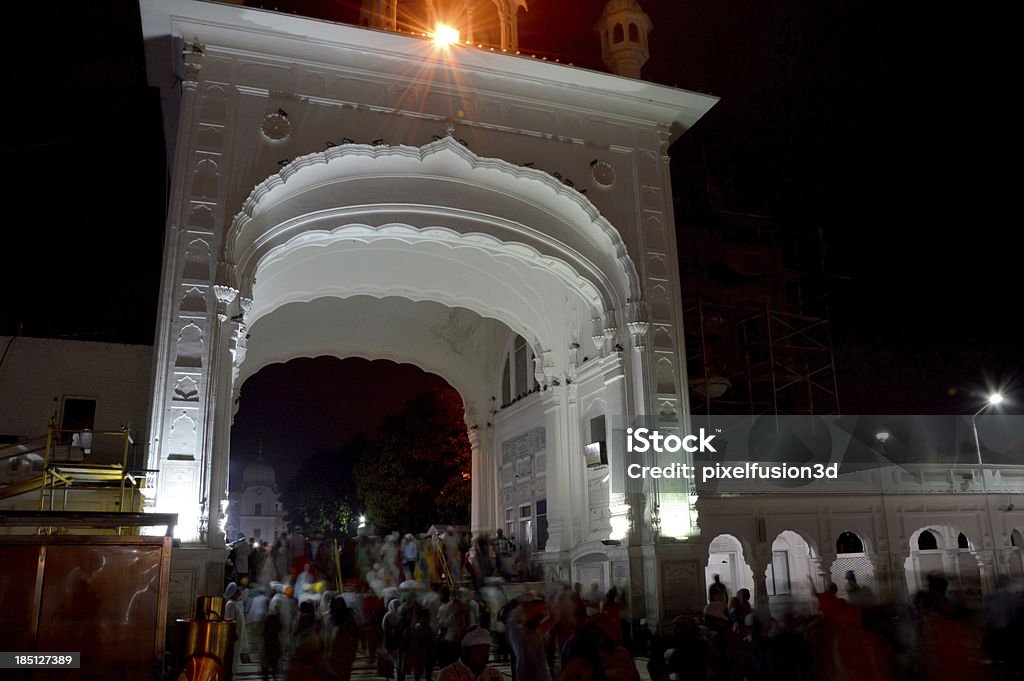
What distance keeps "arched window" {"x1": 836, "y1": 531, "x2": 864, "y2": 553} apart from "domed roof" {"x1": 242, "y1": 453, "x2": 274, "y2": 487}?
77089 mm

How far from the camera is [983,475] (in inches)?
739

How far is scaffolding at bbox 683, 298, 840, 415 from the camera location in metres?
20.0

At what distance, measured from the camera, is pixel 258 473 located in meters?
88.5

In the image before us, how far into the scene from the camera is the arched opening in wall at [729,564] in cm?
1991

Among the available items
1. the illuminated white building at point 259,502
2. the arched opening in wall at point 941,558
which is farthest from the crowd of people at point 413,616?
the illuminated white building at point 259,502

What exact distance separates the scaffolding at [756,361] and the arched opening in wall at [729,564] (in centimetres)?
319

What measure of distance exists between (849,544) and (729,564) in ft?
9.43

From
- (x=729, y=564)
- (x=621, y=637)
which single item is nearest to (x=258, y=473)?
(x=729, y=564)

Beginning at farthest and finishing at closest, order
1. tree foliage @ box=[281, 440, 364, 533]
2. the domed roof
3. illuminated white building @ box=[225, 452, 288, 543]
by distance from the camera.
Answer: the domed roof
illuminated white building @ box=[225, 452, 288, 543]
tree foliage @ box=[281, 440, 364, 533]

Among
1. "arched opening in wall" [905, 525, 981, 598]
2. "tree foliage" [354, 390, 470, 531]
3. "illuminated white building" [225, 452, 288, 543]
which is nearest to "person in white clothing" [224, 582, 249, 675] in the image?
"arched opening in wall" [905, 525, 981, 598]

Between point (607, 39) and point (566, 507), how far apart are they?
10.4 meters

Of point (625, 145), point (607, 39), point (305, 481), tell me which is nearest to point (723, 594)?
point (625, 145)

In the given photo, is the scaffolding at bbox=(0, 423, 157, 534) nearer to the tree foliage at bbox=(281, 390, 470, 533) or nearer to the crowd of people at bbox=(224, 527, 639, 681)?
the crowd of people at bbox=(224, 527, 639, 681)

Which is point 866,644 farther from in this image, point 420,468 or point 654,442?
point 420,468
